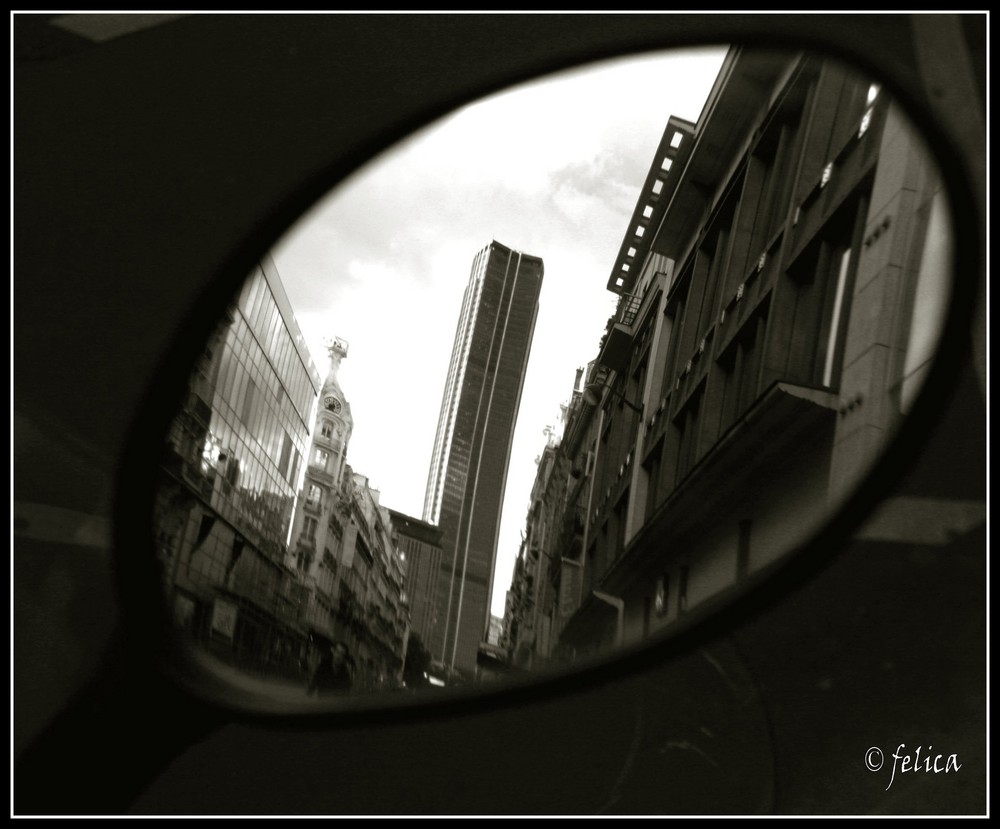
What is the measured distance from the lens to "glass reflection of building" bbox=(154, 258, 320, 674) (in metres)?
0.87

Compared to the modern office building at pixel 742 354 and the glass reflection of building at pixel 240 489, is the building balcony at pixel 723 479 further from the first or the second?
the glass reflection of building at pixel 240 489

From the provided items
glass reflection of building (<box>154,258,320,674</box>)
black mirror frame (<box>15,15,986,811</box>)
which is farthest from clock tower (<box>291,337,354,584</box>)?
black mirror frame (<box>15,15,986,811</box>)

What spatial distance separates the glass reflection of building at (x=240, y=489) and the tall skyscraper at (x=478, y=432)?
0.18 m

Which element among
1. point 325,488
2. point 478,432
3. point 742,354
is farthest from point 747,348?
point 325,488

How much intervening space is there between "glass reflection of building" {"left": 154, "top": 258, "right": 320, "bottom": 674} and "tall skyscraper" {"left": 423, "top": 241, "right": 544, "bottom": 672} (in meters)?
0.18

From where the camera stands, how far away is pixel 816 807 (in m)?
2.81

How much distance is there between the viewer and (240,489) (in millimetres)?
996

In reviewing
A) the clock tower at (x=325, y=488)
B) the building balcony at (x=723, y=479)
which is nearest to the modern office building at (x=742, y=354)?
the building balcony at (x=723, y=479)

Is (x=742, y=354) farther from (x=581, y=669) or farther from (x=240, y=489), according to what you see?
(x=240, y=489)

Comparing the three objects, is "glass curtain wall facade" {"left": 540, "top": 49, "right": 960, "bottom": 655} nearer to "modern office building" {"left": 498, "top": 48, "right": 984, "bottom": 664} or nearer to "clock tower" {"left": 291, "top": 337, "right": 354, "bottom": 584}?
"modern office building" {"left": 498, "top": 48, "right": 984, "bottom": 664}

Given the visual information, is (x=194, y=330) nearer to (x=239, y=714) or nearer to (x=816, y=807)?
(x=239, y=714)

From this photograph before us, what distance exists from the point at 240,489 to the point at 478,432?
0.31 m

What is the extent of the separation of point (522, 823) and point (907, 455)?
2.43m

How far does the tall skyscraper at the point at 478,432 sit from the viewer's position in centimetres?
104
